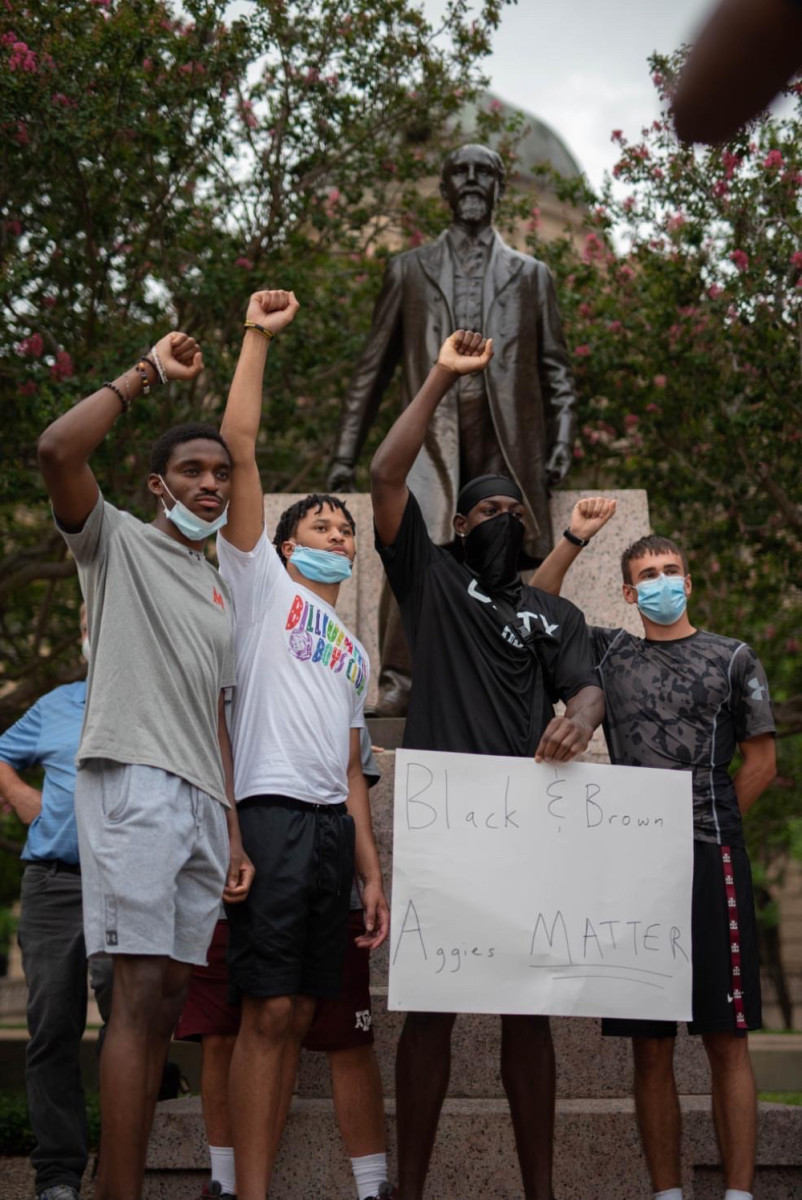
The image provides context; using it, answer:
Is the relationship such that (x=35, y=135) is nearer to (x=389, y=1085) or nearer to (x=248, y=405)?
(x=248, y=405)

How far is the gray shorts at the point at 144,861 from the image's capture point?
327 centimetres

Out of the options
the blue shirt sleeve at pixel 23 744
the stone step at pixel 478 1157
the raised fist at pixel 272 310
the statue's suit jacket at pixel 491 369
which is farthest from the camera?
the statue's suit jacket at pixel 491 369

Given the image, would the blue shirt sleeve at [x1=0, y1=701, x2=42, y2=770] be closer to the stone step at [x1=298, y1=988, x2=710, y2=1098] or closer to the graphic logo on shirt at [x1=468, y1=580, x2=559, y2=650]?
the stone step at [x1=298, y1=988, x2=710, y2=1098]

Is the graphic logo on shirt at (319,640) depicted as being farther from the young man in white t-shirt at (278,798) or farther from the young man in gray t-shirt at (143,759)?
the young man in gray t-shirt at (143,759)

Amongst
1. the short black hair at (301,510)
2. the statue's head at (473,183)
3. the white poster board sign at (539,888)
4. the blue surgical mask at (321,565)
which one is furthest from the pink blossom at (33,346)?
the white poster board sign at (539,888)

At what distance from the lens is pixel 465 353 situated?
4.13 m

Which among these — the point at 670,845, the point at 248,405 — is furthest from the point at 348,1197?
the point at 248,405

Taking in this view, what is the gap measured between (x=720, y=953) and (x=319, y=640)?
151 centimetres

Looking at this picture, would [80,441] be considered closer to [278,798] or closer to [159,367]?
[159,367]

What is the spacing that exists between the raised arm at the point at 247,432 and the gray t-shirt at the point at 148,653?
29 cm

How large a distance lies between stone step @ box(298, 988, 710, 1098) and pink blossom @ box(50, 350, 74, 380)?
594 centimetres

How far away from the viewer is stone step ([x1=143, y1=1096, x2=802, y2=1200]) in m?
4.43

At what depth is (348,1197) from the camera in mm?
4441

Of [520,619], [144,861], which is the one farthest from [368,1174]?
[520,619]
